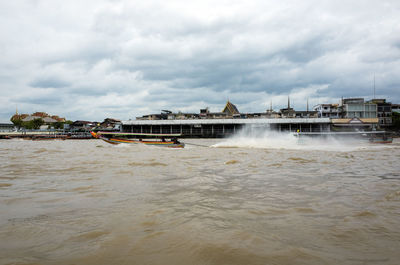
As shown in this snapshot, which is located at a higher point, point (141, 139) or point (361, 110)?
point (361, 110)

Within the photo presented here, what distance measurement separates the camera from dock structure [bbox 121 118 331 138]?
48.3 metres

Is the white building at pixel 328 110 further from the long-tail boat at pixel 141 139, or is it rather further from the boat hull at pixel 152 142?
the boat hull at pixel 152 142

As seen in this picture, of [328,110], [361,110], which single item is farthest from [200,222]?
[328,110]

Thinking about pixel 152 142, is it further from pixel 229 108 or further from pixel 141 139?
pixel 229 108

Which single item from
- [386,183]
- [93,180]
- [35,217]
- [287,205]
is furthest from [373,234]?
[93,180]

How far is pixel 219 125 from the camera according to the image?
52.9 meters

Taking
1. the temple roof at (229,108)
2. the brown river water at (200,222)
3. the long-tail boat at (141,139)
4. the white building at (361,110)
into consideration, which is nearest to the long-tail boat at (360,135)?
the long-tail boat at (141,139)

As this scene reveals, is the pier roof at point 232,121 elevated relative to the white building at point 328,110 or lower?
lower

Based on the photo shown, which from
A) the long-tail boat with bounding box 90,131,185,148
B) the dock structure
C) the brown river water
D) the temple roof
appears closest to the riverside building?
the dock structure

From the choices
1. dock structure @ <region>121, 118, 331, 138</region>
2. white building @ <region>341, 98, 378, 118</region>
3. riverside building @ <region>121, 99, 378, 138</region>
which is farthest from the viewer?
white building @ <region>341, 98, 378, 118</region>

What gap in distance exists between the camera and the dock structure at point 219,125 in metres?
48.3

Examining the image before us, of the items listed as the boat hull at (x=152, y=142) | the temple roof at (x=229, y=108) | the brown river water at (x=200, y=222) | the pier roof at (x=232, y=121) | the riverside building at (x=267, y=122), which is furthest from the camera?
the temple roof at (x=229, y=108)

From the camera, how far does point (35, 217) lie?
11.6 feet

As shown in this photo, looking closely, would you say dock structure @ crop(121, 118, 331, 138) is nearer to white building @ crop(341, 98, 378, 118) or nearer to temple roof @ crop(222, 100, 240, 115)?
white building @ crop(341, 98, 378, 118)
